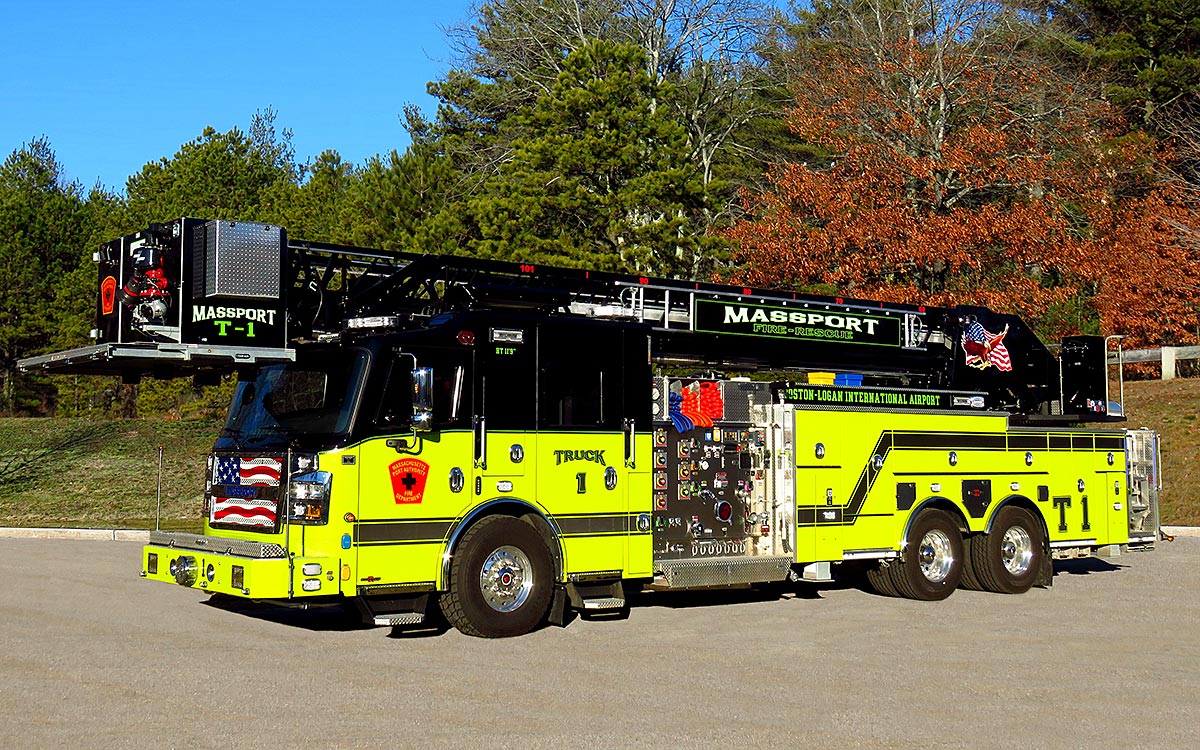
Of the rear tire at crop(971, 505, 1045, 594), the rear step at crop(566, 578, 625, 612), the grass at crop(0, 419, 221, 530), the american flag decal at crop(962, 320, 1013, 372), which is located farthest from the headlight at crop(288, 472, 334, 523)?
the grass at crop(0, 419, 221, 530)

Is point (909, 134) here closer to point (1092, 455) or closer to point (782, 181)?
point (782, 181)

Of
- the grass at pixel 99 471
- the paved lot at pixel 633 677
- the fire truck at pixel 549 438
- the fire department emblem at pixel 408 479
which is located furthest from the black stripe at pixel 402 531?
the grass at pixel 99 471

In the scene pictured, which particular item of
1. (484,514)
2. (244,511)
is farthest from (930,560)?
(244,511)

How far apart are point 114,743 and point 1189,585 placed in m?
13.7

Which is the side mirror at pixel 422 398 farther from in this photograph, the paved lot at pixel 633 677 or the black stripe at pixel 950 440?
the black stripe at pixel 950 440

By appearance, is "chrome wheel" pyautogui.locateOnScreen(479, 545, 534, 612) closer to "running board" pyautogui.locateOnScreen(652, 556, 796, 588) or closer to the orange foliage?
"running board" pyautogui.locateOnScreen(652, 556, 796, 588)

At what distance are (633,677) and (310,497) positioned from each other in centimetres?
311

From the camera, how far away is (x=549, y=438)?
12133mm

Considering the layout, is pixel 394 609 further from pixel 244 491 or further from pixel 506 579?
pixel 244 491

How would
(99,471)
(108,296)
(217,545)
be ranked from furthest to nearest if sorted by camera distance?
(99,471) → (108,296) → (217,545)

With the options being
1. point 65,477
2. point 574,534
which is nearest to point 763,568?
point 574,534

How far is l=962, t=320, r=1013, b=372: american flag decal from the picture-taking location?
16875 millimetres

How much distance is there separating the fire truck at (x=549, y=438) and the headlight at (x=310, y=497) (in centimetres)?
2

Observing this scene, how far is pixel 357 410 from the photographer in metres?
11.1
